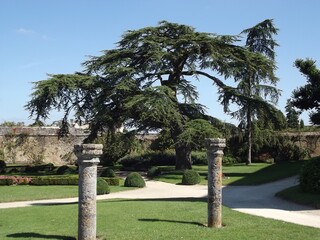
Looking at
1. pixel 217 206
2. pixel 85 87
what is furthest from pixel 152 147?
pixel 217 206

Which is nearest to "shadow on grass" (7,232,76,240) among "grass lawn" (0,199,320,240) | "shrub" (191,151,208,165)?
"grass lawn" (0,199,320,240)

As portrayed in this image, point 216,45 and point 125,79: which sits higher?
point 216,45

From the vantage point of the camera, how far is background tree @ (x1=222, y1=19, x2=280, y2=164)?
1205 inches

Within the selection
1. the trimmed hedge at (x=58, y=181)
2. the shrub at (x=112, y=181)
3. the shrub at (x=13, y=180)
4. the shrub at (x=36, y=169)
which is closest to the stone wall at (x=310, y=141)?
the shrub at (x=36, y=169)

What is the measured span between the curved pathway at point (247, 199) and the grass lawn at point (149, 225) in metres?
1.10

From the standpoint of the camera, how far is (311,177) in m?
16.9

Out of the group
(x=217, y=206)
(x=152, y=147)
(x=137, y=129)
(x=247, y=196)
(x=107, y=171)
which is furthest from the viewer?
(x=152, y=147)

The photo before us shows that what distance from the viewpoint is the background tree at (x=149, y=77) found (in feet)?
98.6

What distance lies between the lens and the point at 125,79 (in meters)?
29.9

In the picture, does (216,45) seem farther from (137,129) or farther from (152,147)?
(152,147)

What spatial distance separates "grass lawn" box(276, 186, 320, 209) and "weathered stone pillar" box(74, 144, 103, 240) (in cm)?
829

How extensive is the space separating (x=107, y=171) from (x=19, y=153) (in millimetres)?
19395

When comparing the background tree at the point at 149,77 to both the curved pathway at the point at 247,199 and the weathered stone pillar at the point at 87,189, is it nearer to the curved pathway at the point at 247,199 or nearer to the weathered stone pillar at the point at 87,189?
the curved pathway at the point at 247,199

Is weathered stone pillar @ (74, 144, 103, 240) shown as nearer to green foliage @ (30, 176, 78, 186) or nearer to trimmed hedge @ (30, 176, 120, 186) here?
trimmed hedge @ (30, 176, 120, 186)
